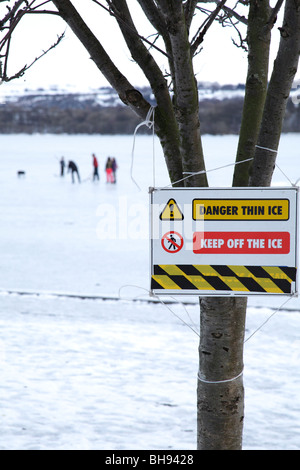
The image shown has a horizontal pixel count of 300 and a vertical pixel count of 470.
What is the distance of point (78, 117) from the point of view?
116 meters

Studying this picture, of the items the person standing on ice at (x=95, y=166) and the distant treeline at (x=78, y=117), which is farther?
the distant treeline at (x=78, y=117)

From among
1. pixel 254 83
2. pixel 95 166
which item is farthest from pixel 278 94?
pixel 95 166

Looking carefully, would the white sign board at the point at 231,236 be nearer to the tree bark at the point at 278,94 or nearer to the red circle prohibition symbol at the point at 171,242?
the red circle prohibition symbol at the point at 171,242

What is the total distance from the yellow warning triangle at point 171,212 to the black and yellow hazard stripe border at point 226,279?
217 millimetres

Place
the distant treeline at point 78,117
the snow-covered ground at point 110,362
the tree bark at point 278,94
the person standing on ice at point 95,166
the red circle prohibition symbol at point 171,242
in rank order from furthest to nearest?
the distant treeline at point 78,117 → the person standing on ice at point 95,166 → the snow-covered ground at point 110,362 → the red circle prohibition symbol at point 171,242 → the tree bark at point 278,94

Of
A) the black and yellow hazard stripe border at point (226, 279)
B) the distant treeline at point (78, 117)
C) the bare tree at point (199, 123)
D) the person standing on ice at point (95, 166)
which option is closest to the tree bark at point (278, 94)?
the bare tree at point (199, 123)

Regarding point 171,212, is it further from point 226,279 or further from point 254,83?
point 254,83

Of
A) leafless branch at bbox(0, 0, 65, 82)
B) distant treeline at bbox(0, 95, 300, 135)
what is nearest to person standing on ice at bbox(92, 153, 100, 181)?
leafless branch at bbox(0, 0, 65, 82)

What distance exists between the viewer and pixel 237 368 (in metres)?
2.72

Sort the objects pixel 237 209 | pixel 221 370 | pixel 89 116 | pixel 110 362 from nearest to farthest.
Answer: pixel 237 209
pixel 221 370
pixel 110 362
pixel 89 116

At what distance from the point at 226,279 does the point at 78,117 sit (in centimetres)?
11672

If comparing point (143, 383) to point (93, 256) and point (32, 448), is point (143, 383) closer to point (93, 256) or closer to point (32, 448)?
point (32, 448)

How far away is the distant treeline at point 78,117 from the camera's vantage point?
85688 millimetres
